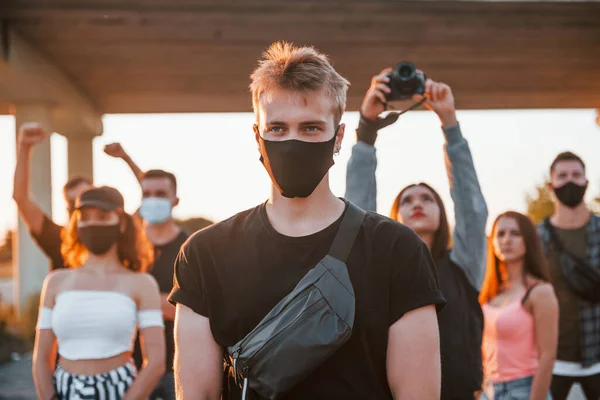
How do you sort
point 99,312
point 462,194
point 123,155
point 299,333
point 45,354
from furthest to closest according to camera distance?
point 123,155 → point 45,354 → point 99,312 → point 462,194 → point 299,333

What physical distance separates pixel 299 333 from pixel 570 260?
4286 mm

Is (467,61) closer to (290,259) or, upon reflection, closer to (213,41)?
(213,41)

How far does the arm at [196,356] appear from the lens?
2359mm

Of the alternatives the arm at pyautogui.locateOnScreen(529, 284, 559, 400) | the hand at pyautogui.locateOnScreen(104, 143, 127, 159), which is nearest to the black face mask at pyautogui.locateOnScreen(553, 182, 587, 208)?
the arm at pyautogui.locateOnScreen(529, 284, 559, 400)

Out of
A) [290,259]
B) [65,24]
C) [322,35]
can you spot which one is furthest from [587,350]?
[65,24]

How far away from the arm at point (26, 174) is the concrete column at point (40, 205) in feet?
38.9

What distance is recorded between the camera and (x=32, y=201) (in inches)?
209

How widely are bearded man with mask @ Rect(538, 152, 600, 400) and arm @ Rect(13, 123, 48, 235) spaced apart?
12.1 ft

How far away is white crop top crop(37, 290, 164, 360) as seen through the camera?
421 centimetres

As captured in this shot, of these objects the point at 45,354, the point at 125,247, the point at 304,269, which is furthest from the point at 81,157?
the point at 304,269

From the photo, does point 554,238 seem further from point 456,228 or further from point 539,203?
point 539,203

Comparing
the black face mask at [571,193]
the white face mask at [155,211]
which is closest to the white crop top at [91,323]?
the white face mask at [155,211]

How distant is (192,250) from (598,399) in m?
4.31

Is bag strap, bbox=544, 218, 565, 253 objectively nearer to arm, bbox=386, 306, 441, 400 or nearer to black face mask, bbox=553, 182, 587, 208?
black face mask, bbox=553, 182, 587, 208
